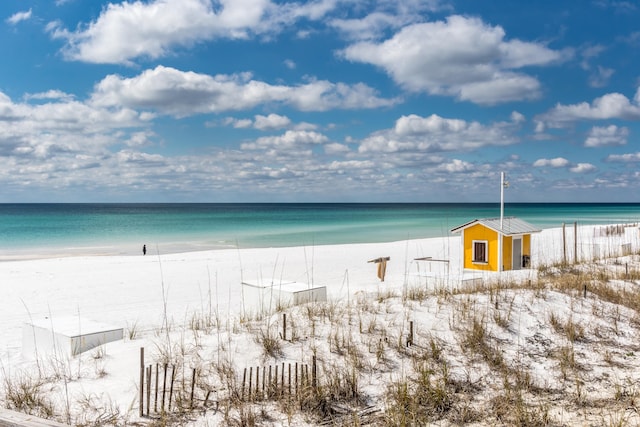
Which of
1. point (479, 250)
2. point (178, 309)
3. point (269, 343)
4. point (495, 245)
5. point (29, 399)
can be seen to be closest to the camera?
point (29, 399)

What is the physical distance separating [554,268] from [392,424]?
1026 cm

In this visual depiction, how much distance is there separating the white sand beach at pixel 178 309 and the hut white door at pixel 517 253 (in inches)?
38.4

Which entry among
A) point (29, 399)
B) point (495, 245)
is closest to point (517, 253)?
point (495, 245)

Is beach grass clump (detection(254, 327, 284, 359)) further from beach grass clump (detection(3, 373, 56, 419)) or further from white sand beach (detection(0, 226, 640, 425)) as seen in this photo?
beach grass clump (detection(3, 373, 56, 419))

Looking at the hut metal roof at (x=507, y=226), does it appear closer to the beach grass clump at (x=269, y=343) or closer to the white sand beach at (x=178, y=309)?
the white sand beach at (x=178, y=309)

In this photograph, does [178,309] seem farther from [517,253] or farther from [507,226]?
[517,253]

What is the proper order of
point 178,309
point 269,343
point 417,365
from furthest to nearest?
point 178,309 < point 269,343 < point 417,365

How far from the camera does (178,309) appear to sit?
500 inches

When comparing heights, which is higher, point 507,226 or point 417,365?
point 507,226

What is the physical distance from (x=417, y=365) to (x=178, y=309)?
7.93m

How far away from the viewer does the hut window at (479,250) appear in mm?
16281

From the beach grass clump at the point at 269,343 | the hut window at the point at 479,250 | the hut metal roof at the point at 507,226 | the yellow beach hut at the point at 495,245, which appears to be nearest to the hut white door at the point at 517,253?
the yellow beach hut at the point at 495,245

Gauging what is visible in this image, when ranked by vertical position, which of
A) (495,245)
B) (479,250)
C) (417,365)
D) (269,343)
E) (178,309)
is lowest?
(178,309)

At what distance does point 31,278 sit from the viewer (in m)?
Result: 19.0
